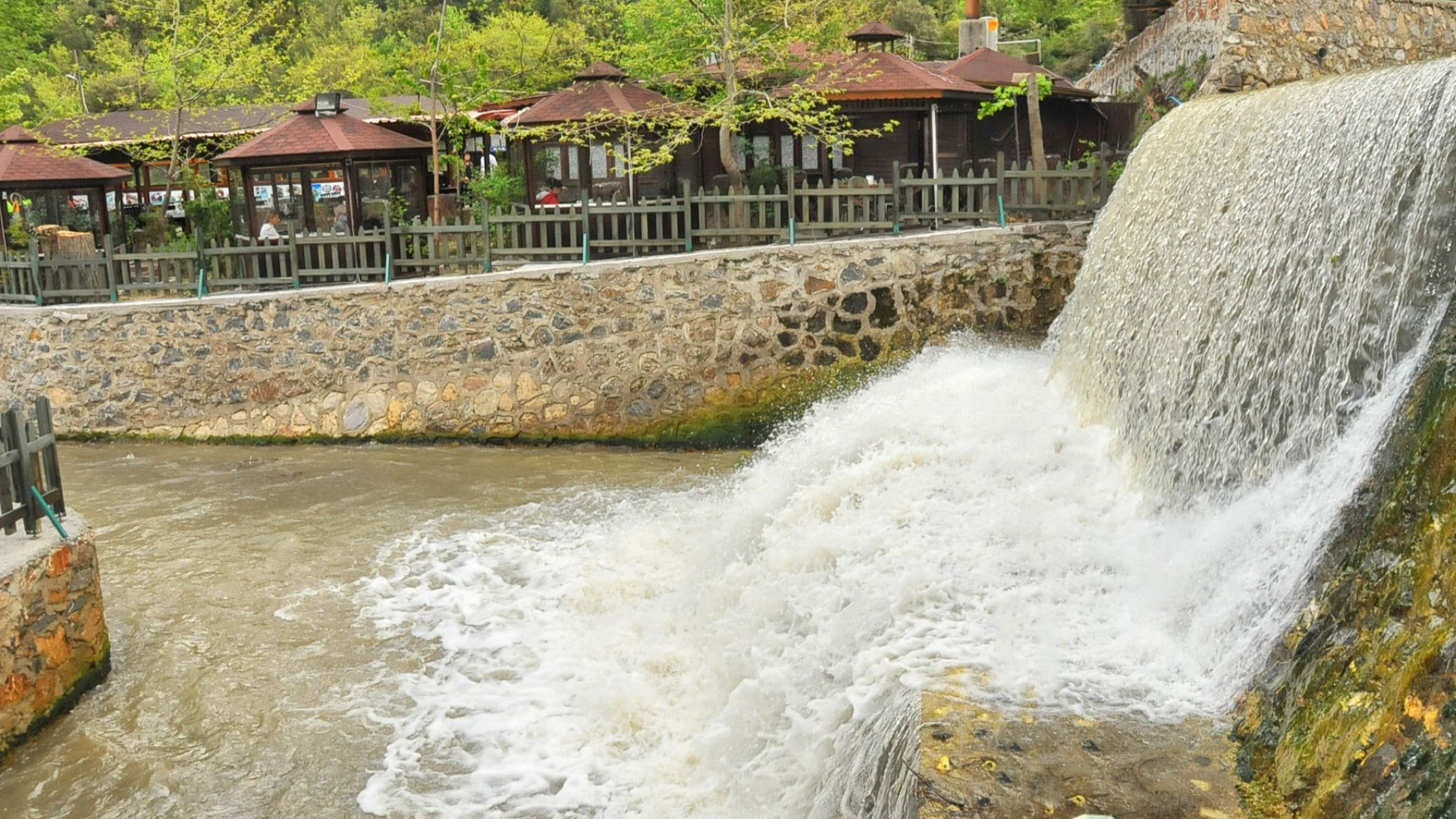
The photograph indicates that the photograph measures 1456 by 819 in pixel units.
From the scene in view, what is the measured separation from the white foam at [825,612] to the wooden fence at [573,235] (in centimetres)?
412

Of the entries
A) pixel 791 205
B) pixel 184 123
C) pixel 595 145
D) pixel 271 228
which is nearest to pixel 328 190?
pixel 271 228

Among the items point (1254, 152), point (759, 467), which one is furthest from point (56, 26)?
point (1254, 152)

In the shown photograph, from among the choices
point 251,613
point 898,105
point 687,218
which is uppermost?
point 898,105

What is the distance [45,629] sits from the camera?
23.9 feet

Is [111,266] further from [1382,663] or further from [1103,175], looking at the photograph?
[1382,663]

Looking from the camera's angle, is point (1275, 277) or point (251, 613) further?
point (251, 613)

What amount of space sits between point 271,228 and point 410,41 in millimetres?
15630

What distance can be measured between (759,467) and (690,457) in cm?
209

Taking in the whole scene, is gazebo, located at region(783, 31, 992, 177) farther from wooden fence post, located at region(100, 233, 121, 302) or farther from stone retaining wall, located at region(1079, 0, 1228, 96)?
wooden fence post, located at region(100, 233, 121, 302)

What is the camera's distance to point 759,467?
1133 centimetres

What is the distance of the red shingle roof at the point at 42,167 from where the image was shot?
17.0 metres

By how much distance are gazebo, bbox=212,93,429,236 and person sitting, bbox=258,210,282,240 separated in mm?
72

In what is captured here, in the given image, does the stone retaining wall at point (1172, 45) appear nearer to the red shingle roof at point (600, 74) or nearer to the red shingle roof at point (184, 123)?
the red shingle roof at point (600, 74)

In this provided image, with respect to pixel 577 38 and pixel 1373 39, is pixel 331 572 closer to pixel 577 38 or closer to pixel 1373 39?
pixel 1373 39
